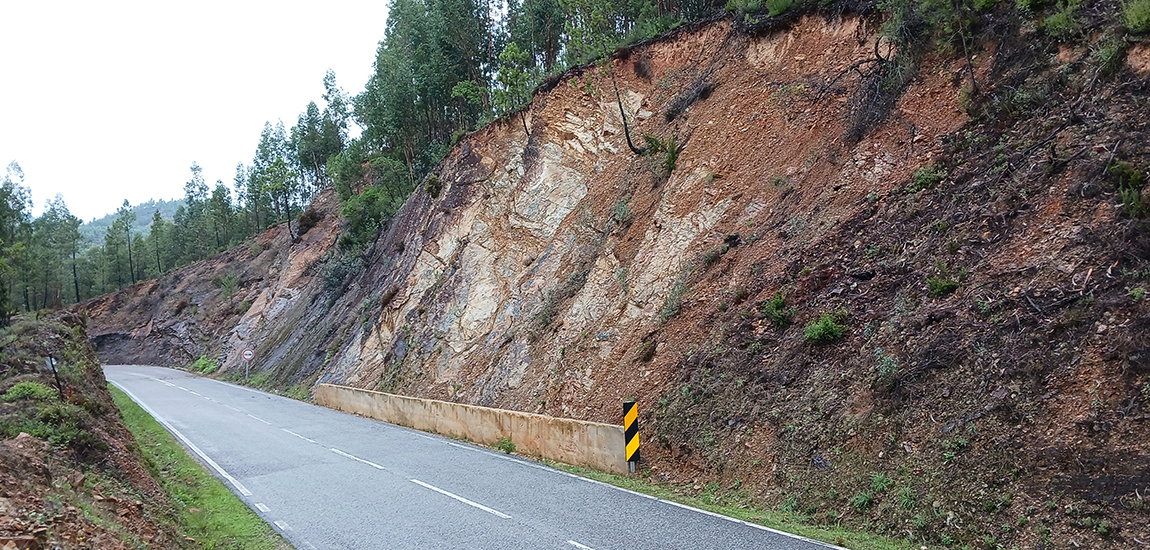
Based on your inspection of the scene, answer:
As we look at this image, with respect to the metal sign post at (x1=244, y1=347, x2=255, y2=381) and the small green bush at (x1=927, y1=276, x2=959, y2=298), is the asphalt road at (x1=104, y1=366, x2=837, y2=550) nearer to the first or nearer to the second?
the small green bush at (x1=927, y1=276, x2=959, y2=298)

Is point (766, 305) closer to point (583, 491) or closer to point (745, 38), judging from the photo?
point (583, 491)

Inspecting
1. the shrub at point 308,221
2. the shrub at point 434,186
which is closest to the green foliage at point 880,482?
the shrub at point 434,186

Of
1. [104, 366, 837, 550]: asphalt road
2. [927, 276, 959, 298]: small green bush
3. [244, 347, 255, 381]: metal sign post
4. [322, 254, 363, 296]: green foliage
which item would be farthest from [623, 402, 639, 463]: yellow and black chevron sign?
[244, 347, 255, 381]: metal sign post

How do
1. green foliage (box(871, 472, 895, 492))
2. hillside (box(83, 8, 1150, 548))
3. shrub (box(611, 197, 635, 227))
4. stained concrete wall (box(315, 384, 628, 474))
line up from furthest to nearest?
1. shrub (box(611, 197, 635, 227))
2. stained concrete wall (box(315, 384, 628, 474))
3. green foliage (box(871, 472, 895, 492))
4. hillside (box(83, 8, 1150, 548))

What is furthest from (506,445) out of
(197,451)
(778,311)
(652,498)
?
(197,451)

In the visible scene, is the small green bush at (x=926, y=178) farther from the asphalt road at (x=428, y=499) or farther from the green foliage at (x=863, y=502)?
the asphalt road at (x=428, y=499)

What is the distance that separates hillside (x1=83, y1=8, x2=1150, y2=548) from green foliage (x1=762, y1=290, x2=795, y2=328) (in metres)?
0.07

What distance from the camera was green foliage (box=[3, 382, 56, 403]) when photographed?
1036 centimetres

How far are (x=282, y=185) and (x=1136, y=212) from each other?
53032mm

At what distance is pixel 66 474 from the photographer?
801 centimetres

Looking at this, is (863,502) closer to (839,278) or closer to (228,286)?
(839,278)

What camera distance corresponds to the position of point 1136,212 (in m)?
8.23

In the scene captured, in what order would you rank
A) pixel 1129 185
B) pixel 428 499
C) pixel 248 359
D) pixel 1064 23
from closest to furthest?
pixel 1129 185, pixel 428 499, pixel 1064 23, pixel 248 359

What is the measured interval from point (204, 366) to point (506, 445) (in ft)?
125
